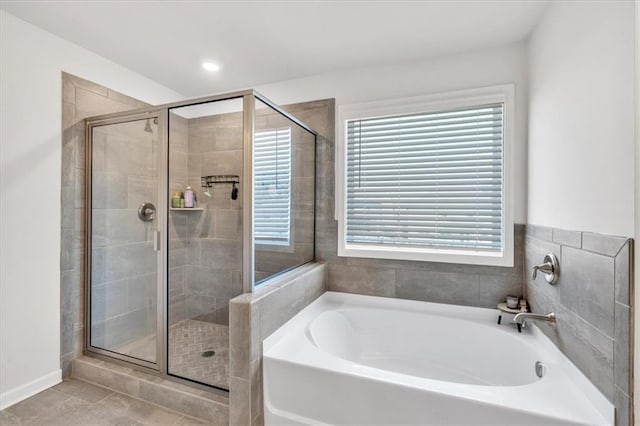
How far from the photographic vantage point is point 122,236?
2.42 metres

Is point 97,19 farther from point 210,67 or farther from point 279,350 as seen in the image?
point 279,350

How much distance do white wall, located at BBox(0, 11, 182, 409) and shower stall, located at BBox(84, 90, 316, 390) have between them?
244 millimetres

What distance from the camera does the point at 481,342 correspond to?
6.70 feet

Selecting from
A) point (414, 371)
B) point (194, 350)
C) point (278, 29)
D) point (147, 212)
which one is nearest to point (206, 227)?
point (147, 212)

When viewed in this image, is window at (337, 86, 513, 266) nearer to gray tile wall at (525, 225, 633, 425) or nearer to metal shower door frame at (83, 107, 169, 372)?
gray tile wall at (525, 225, 633, 425)

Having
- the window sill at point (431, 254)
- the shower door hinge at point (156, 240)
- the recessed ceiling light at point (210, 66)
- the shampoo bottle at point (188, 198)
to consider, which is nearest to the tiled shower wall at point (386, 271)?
the window sill at point (431, 254)

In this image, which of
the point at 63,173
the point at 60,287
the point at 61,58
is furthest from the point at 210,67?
the point at 60,287

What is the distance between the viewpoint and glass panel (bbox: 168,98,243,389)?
84.1 inches

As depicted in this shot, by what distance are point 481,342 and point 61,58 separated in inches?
139

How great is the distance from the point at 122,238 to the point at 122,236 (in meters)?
0.02

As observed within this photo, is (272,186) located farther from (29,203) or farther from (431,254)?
(29,203)

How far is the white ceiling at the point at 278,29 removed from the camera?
1.78 m

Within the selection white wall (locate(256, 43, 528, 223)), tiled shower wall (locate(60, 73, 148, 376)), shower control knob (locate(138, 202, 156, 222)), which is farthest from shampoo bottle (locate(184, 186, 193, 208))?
white wall (locate(256, 43, 528, 223))

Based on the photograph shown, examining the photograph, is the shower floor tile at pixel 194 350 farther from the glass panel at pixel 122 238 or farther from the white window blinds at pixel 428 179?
the white window blinds at pixel 428 179
